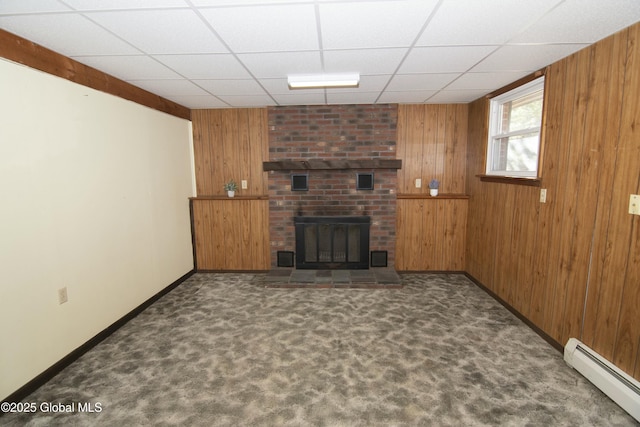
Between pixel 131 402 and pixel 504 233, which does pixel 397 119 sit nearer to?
pixel 504 233

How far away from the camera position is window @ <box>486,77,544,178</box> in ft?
9.80

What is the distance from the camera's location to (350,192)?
14.2 feet

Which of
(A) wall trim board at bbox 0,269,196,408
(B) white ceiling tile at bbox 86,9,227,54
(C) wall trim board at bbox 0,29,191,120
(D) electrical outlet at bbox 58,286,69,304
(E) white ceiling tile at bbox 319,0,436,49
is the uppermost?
(E) white ceiling tile at bbox 319,0,436,49

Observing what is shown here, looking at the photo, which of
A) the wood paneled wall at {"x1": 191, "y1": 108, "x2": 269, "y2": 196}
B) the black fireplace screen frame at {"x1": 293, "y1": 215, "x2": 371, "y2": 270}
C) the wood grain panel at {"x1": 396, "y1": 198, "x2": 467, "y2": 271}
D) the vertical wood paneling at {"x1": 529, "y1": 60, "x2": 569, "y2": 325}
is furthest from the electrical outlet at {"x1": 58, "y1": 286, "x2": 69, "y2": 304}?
the vertical wood paneling at {"x1": 529, "y1": 60, "x2": 569, "y2": 325}

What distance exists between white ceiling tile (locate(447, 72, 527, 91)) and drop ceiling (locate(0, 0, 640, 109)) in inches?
0.8

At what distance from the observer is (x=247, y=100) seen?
3881 mm

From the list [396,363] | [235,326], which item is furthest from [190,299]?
[396,363]

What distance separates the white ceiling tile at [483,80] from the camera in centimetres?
290

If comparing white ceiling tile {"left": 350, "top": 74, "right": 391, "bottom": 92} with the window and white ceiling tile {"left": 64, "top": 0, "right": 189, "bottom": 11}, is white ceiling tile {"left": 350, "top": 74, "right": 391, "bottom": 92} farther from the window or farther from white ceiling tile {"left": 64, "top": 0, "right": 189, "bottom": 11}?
white ceiling tile {"left": 64, "top": 0, "right": 189, "bottom": 11}

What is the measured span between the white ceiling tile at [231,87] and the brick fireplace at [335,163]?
82 centimetres

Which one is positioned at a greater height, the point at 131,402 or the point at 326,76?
the point at 326,76

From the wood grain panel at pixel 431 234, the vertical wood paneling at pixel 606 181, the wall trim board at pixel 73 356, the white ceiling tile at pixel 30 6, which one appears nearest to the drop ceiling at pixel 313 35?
the white ceiling tile at pixel 30 6

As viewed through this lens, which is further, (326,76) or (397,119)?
(397,119)

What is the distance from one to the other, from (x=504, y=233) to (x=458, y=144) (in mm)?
1543
